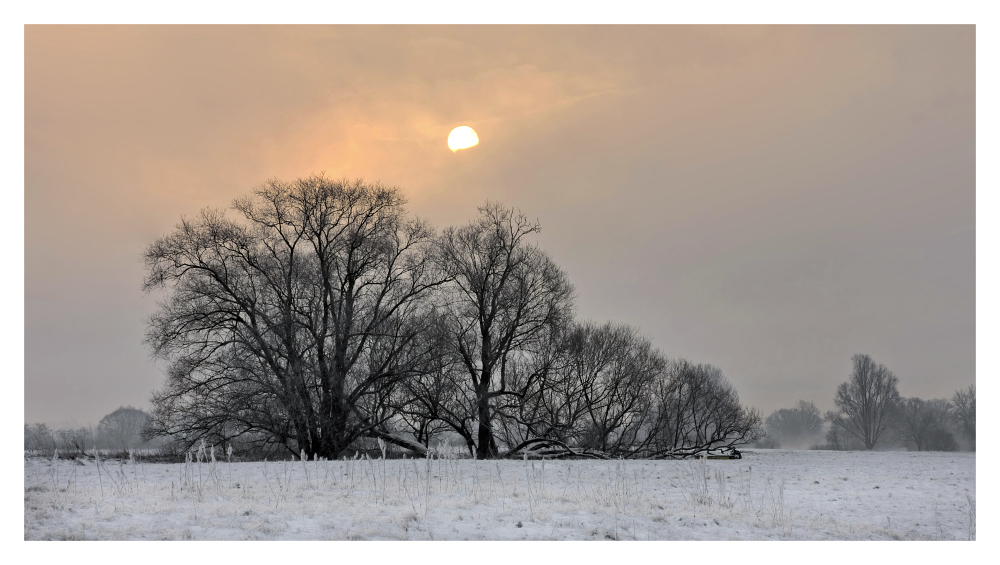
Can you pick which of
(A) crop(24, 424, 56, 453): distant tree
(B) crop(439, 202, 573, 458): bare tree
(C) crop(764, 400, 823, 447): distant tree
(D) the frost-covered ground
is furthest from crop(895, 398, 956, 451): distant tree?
(A) crop(24, 424, 56, 453): distant tree

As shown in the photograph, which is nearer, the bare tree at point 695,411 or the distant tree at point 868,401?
the bare tree at point 695,411

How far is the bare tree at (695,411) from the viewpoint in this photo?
35.8 m

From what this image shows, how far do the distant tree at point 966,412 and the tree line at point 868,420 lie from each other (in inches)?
122

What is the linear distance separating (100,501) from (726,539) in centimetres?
850

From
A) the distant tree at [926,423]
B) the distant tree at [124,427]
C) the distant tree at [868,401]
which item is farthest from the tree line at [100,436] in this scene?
the distant tree at [868,401]

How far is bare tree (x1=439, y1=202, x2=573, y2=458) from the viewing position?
2397cm

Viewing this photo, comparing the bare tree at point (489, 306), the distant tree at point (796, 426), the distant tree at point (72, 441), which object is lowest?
the distant tree at point (796, 426)

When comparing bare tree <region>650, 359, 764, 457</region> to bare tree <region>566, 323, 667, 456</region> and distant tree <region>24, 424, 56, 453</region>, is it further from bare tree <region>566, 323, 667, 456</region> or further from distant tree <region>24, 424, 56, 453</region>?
distant tree <region>24, 424, 56, 453</region>

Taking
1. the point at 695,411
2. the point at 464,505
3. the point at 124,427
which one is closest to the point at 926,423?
the point at 695,411

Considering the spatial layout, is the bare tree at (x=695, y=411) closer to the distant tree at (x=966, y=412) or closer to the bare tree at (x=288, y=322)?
the distant tree at (x=966, y=412)

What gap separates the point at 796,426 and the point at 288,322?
3959cm

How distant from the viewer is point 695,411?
37594mm

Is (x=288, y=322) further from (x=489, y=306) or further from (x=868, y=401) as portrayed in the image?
(x=868, y=401)

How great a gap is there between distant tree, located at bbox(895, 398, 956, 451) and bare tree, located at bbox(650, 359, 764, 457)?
772cm
